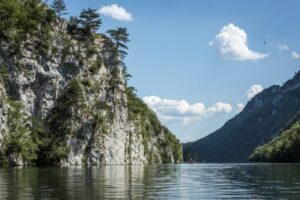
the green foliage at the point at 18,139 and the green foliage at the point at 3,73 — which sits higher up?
the green foliage at the point at 3,73

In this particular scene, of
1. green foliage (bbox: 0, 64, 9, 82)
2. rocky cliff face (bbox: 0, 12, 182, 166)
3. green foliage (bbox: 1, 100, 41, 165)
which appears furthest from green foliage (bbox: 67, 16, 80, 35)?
green foliage (bbox: 1, 100, 41, 165)

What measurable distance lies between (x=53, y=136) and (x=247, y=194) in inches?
3628

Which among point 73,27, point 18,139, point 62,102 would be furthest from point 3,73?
point 73,27

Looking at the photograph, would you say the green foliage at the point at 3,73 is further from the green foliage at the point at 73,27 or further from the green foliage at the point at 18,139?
the green foliage at the point at 73,27

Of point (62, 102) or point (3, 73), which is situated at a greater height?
point (3, 73)

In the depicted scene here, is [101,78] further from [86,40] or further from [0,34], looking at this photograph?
[0,34]

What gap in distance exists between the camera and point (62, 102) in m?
128

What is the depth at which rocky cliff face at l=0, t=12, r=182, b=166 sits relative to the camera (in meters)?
111

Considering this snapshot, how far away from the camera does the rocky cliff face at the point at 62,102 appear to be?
110588 mm

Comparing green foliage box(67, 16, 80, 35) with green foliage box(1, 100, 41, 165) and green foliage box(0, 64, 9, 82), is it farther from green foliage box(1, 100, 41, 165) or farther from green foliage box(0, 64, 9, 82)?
green foliage box(1, 100, 41, 165)

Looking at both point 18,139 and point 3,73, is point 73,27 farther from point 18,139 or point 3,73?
point 18,139

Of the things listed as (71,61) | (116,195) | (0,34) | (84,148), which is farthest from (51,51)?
(116,195)

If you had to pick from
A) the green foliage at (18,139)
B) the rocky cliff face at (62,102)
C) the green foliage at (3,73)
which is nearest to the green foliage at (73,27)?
the rocky cliff face at (62,102)

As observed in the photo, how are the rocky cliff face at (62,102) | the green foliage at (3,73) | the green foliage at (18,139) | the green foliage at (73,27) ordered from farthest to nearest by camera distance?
the green foliage at (73,27), the rocky cliff face at (62,102), the green foliage at (3,73), the green foliage at (18,139)
